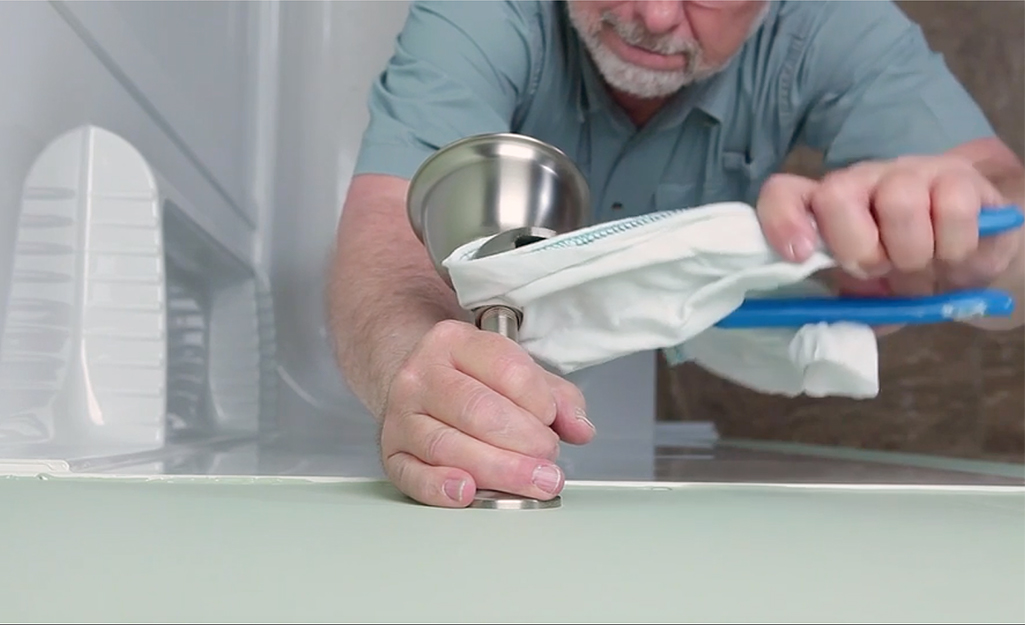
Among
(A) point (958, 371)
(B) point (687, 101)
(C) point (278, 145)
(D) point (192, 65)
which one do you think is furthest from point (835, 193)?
(A) point (958, 371)

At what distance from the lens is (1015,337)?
1354 mm

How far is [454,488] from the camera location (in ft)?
1.31

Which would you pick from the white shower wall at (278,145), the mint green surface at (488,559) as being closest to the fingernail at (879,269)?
the mint green surface at (488,559)

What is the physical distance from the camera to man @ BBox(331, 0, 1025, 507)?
16.5 inches

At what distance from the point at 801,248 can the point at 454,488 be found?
206 millimetres

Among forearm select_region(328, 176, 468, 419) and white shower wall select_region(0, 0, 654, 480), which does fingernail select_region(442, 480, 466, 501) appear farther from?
white shower wall select_region(0, 0, 654, 480)

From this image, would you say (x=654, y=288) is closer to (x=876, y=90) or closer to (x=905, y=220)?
(x=905, y=220)

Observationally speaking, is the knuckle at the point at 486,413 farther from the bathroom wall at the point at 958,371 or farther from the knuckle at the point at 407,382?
the bathroom wall at the point at 958,371

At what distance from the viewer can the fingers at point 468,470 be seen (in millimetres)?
395

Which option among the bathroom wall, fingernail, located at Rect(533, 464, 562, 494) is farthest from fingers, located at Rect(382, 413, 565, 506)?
the bathroom wall

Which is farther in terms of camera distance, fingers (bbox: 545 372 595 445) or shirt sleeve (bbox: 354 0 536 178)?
shirt sleeve (bbox: 354 0 536 178)

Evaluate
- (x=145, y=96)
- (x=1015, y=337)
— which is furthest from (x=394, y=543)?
(x=1015, y=337)

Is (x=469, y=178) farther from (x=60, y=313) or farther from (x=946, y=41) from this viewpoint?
(x=946, y=41)

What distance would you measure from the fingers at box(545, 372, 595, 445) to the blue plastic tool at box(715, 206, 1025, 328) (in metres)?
0.12
